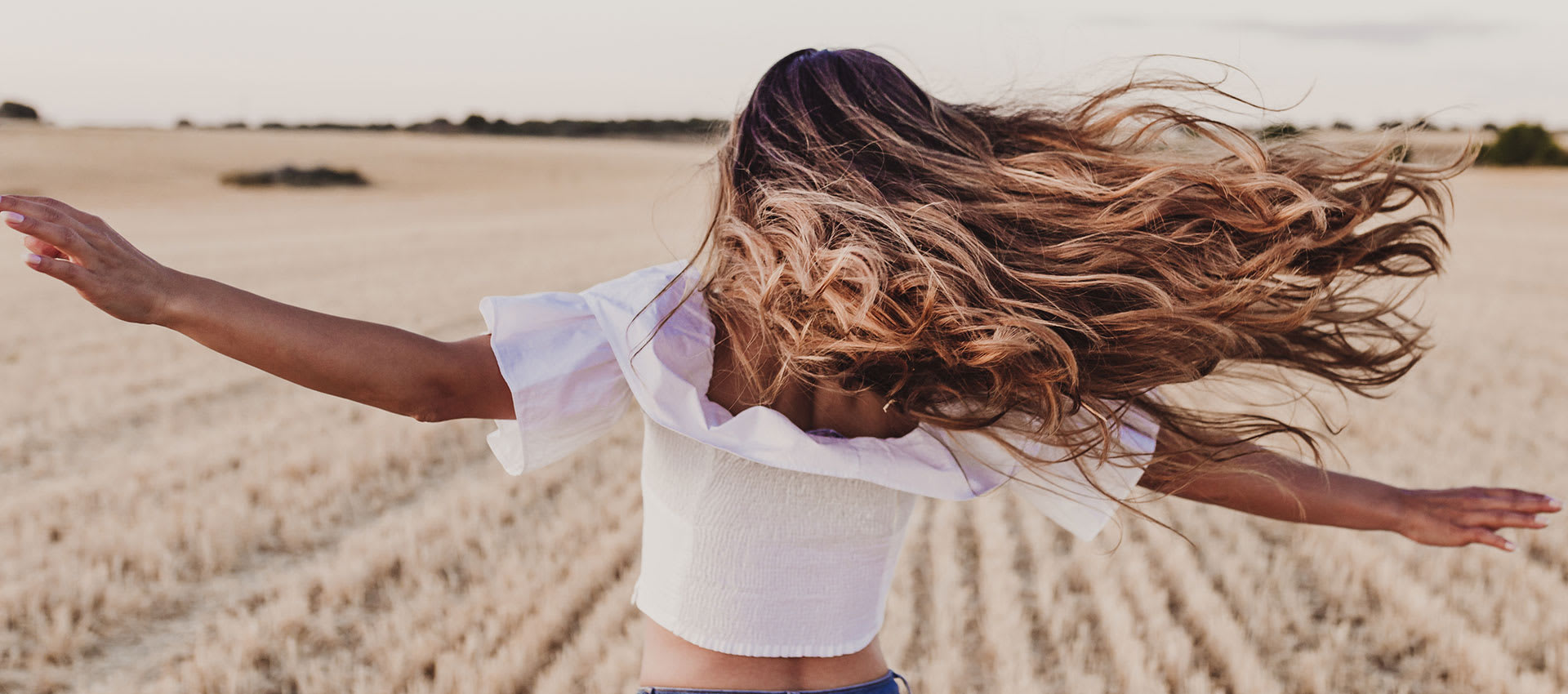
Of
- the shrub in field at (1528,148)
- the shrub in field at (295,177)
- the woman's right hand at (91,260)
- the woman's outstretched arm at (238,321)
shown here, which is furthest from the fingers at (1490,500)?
the shrub in field at (1528,148)

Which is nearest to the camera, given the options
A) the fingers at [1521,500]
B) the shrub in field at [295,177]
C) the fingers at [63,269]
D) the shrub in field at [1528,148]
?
the fingers at [63,269]

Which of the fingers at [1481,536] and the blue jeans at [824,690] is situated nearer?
the blue jeans at [824,690]

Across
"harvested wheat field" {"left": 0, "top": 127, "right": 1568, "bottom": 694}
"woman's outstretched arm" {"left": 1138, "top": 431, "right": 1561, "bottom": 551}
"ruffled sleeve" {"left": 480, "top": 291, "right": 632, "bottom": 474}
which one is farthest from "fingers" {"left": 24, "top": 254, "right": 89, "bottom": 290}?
"woman's outstretched arm" {"left": 1138, "top": 431, "right": 1561, "bottom": 551}

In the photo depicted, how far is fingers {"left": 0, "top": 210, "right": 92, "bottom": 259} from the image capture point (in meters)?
1.25

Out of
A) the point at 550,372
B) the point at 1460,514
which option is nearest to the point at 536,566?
the point at 550,372

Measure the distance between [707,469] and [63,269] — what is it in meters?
0.83

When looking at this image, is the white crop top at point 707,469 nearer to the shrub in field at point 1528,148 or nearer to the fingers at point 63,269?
the fingers at point 63,269

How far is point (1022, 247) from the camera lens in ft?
5.92

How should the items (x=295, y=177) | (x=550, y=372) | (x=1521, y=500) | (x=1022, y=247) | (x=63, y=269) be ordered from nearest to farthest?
1. (x=63, y=269)
2. (x=550, y=372)
3. (x=1022, y=247)
4. (x=1521, y=500)
5. (x=295, y=177)

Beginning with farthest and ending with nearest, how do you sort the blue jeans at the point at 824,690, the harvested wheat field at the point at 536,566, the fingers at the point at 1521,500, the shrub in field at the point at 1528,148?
1. the shrub in field at the point at 1528,148
2. the harvested wheat field at the point at 536,566
3. the fingers at the point at 1521,500
4. the blue jeans at the point at 824,690

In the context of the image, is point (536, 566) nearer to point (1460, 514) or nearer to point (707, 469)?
point (707, 469)

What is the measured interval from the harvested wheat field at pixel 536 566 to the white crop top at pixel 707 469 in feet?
1.91

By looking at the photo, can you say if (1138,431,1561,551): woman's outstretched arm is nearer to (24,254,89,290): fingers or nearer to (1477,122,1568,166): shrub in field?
(24,254,89,290): fingers

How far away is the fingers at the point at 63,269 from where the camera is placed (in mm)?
1242
